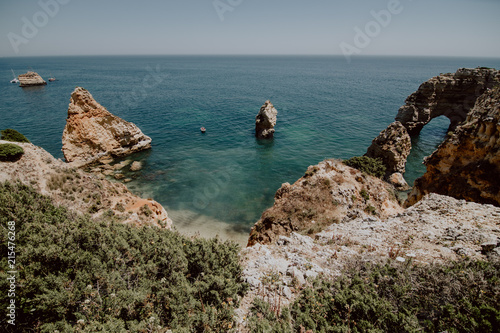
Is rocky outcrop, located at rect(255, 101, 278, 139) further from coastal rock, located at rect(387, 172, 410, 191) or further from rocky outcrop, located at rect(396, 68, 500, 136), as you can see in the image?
rocky outcrop, located at rect(396, 68, 500, 136)

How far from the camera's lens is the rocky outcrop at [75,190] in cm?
1719

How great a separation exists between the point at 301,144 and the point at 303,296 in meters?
40.9

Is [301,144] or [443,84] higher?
Answer: [443,84]

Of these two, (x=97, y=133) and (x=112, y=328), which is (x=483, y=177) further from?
(x=97, y=133)

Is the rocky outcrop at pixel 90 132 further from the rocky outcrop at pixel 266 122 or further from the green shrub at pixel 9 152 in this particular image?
the rocky outcrop at pixel 266 122

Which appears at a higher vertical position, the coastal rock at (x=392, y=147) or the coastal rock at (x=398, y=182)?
the coastal rock at (x=392, y=147)

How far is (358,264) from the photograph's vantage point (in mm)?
9203

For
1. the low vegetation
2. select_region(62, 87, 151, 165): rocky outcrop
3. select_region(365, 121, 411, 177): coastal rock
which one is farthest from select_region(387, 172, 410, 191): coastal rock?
select_region(62, 87, 151, 165): rocky outcrop

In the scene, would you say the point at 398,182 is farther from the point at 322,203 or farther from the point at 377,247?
the point at 377,247

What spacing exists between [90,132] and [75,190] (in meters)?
23.7

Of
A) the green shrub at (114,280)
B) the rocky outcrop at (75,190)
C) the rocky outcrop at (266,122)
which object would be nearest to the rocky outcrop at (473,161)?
the green shrub at (114,280)

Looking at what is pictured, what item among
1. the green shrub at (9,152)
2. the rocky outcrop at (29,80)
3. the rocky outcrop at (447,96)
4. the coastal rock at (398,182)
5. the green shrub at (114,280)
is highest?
the rocky outcrop at (29,80)

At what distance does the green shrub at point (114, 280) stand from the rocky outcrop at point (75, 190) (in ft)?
23.8

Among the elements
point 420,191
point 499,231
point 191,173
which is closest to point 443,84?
point 420,191
